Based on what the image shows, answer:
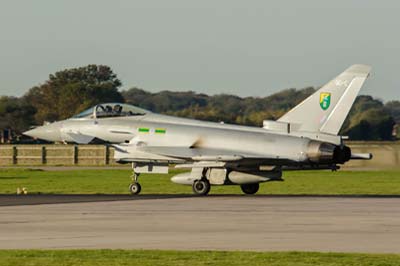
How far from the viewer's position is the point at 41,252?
58.7 ft

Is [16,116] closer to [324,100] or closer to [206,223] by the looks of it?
[324,100]

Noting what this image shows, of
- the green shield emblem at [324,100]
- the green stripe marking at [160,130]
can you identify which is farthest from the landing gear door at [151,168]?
the green shield emblem at [324,100]

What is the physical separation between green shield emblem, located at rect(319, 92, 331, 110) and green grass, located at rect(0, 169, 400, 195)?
3.92 meters

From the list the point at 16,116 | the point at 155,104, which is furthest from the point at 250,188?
the point at 155,104

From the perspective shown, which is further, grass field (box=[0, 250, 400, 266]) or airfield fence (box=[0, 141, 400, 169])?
airfield fence (box=[0, 141, 400, 169])

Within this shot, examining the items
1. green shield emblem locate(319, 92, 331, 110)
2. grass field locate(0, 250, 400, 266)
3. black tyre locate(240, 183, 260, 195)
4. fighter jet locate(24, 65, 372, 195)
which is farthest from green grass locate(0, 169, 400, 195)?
grass field locate(0, 250, 400, 266)

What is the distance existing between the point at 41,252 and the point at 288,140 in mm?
16311

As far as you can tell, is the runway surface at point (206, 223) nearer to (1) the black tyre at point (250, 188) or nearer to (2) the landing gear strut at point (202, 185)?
(2) the landing gear strut at point (202, 185)

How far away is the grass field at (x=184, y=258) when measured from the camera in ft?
54.5

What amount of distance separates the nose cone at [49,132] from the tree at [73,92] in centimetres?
5349

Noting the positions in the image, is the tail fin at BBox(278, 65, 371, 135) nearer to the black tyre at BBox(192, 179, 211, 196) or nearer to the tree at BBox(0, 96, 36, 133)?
the black tyre at BBox(192, 179, 211, 196)

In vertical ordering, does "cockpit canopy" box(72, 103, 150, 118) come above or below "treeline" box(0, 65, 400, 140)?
below

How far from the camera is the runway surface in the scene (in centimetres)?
1930

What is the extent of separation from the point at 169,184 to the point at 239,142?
9.47 meters
